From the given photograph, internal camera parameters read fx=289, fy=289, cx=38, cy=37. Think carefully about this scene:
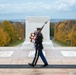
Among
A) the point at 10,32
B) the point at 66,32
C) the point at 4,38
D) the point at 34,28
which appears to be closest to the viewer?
the point at 34,28

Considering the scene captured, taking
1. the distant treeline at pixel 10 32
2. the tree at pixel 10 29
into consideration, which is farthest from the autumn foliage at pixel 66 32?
the tree at pixel 10 29

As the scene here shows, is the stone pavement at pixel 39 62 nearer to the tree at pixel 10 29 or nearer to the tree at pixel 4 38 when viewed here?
the tree at pixel 4 38

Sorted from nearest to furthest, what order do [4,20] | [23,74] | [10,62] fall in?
[23,74], [10,62], [4,20]

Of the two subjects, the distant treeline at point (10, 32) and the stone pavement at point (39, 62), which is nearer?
the stone pavement at point (39, 62)

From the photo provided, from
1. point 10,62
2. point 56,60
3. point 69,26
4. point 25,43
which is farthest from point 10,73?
point 69,26

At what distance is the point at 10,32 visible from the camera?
13523 mm

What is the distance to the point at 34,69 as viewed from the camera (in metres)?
6.92

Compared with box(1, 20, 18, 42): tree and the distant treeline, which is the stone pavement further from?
box(1, 20, 18, 42): tree

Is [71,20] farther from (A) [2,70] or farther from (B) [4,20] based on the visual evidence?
(A) [2,70]

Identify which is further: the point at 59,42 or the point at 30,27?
the point at 59,42

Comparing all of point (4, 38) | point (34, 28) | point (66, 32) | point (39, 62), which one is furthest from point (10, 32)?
point (39, 62)

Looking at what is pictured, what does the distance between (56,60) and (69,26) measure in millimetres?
5546

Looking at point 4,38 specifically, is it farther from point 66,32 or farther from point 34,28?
point 66,32

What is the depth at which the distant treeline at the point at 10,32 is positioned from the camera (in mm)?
12961
